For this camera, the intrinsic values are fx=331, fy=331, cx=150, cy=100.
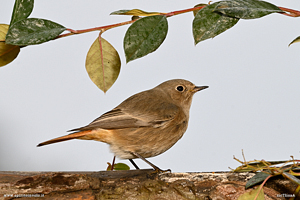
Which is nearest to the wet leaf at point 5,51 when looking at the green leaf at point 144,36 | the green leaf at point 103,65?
the green leaf at point 103,65

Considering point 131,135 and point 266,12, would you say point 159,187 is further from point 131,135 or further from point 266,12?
point 266,12

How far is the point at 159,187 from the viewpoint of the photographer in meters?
1.53

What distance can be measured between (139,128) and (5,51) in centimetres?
104

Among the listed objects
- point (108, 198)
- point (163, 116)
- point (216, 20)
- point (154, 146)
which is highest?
point (216, 20)

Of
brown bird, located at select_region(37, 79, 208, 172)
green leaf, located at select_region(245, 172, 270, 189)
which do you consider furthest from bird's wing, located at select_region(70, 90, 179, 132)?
green leaf, located at select_region(245, 172, 270, 189)

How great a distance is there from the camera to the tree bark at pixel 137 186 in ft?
4.84

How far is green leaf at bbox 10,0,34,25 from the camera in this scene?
4.55 ft

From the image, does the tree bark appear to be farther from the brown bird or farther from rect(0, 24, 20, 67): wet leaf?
rect(0, 24, 20, 67): wet leaf

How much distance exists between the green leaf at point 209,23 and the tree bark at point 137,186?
0.71m

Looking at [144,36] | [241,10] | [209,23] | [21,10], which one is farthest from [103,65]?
[241,10]

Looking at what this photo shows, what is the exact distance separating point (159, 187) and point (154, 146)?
667mm

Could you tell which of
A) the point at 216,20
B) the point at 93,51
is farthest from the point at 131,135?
the point at 216,20

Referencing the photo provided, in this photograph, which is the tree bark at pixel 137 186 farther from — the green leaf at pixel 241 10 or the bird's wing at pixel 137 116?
the green leaf at pixel 241 10

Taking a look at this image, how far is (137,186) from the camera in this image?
1554mm
